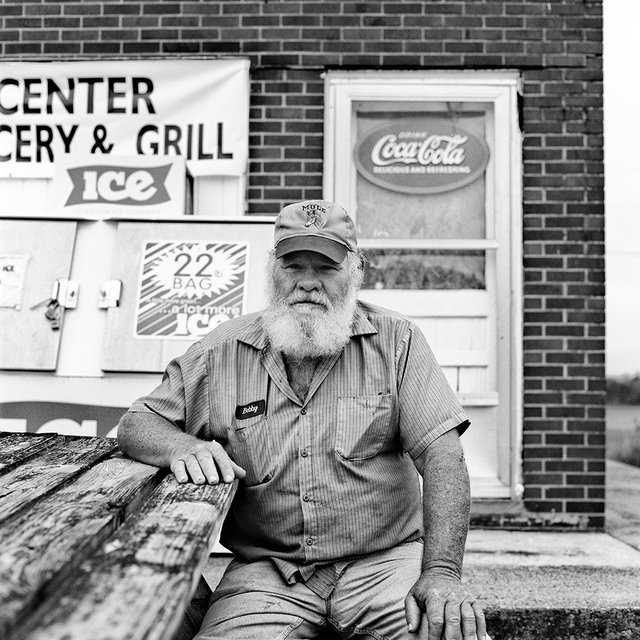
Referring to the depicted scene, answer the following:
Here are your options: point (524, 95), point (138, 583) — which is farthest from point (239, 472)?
point (524, 95)

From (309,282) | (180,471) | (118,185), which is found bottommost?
(180,471)

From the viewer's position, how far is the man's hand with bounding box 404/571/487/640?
71.6 inches

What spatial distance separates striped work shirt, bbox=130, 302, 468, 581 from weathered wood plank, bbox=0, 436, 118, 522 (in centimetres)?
23

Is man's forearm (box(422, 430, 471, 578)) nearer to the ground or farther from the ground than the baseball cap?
nearer to the ground

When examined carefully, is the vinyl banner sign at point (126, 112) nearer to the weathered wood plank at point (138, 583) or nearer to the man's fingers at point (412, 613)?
the man's fingers at point (412, 613)

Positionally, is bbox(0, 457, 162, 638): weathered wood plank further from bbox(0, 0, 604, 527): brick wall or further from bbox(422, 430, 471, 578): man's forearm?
bbox(0, 0, 604, 527): brick wall

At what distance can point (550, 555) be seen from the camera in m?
3.89

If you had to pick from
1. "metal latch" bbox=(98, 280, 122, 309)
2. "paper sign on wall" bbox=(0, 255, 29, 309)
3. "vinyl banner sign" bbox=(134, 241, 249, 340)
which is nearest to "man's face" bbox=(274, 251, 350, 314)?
"vinyl banner sign" bbox=(134, 241, 249, 340)

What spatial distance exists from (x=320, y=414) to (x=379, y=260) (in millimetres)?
2647

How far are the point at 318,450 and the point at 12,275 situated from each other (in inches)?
98.1

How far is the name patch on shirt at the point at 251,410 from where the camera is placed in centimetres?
221

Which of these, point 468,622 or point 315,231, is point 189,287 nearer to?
point 315,231

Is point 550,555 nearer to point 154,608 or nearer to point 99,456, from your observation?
point 99,456

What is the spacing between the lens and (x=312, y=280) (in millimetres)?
2387
